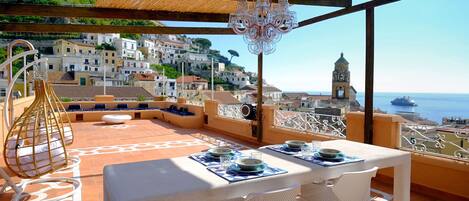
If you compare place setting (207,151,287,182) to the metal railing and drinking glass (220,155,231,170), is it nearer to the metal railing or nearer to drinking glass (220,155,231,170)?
drinking glass (220,155,231,170)

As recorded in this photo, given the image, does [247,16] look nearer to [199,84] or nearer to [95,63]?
[199,84]

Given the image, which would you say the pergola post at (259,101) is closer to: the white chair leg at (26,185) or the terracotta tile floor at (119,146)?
the terracotta tile floor at (119,146)

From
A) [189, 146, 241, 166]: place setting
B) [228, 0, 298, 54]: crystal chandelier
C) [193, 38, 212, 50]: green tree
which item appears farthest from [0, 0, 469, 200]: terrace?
[193, 38, 212, 50]: green tree

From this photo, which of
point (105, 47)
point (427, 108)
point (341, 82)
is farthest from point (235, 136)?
point (427, 108)

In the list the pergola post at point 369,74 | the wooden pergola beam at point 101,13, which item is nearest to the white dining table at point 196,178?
the pergola post at point 369,74

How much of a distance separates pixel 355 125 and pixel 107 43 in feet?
189

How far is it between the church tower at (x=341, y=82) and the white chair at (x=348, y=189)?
8.08m

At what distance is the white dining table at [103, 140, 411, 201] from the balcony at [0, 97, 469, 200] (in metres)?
1.35

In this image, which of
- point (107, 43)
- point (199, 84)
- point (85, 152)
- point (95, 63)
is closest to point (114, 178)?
point (85, 152)

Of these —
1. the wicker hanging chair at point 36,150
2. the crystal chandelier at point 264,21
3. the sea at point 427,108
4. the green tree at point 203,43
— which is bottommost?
the sea at point 427,108

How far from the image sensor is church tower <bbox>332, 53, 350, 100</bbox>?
33.4 ft

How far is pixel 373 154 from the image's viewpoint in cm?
270

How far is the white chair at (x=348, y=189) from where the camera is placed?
2195 mm

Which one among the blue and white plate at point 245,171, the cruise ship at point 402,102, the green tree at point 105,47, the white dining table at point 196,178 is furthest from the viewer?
the green tree at point 105,47
